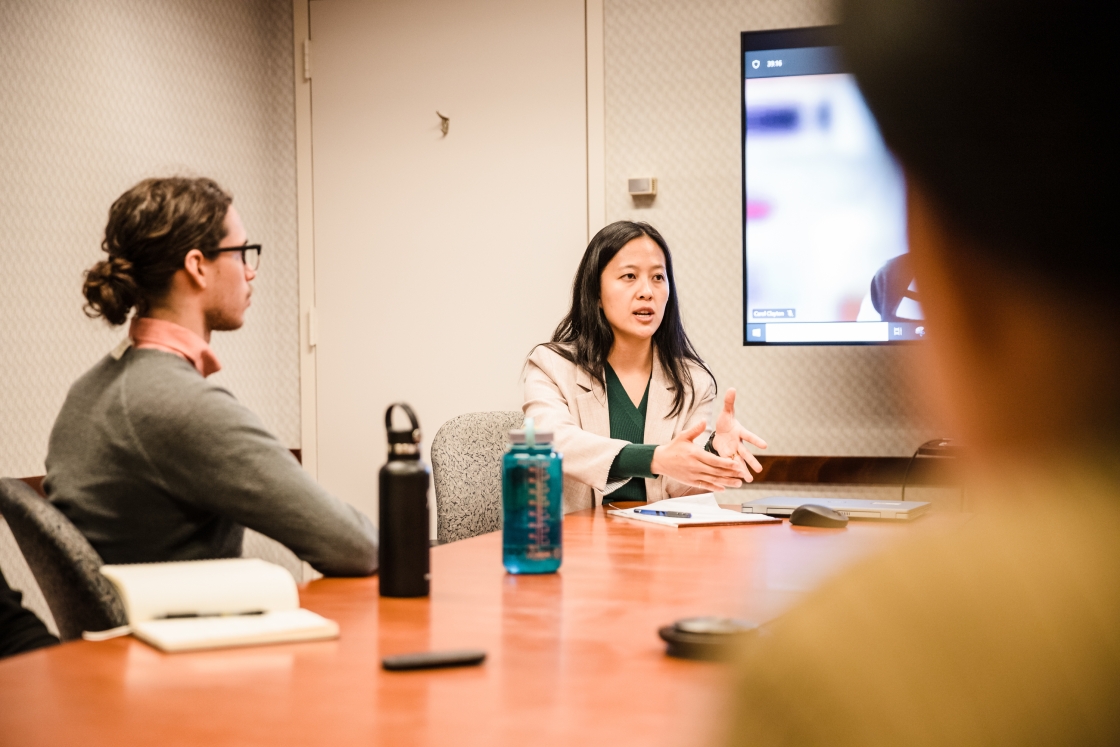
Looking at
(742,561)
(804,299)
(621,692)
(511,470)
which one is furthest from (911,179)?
(804,299)

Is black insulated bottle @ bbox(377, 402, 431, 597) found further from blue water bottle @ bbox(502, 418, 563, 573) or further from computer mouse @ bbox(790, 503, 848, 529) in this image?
computer mouse @ bbox(790, 503, 848, 529)

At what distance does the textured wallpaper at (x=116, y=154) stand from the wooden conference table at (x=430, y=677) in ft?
5.29

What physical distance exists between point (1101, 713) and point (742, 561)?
132 centimetres

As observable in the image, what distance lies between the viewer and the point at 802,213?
3.09 meters

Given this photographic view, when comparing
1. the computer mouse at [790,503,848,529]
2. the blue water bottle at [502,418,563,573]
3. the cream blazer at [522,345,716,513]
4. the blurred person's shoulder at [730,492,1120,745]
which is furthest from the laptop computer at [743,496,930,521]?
the blurred person's shoulder at [730,492,1120,745]

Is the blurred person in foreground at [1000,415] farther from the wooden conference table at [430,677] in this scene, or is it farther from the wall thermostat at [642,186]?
the wall thermostat at [642,186]

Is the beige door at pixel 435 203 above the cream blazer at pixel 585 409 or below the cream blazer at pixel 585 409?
above

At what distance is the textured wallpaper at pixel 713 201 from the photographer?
10.7 ft

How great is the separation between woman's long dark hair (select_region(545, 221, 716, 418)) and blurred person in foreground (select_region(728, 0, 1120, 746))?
233 centimetres

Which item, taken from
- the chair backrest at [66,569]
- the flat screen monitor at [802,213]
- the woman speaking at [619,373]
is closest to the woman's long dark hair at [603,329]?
the woman speaking at [619,373]

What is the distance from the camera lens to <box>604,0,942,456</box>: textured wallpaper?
326 cm

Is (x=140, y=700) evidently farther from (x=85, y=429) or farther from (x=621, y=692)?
(x=85, y=429)

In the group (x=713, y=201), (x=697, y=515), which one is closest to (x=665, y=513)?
(x=697, y=515)

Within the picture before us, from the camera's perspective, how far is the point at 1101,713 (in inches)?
12.4
